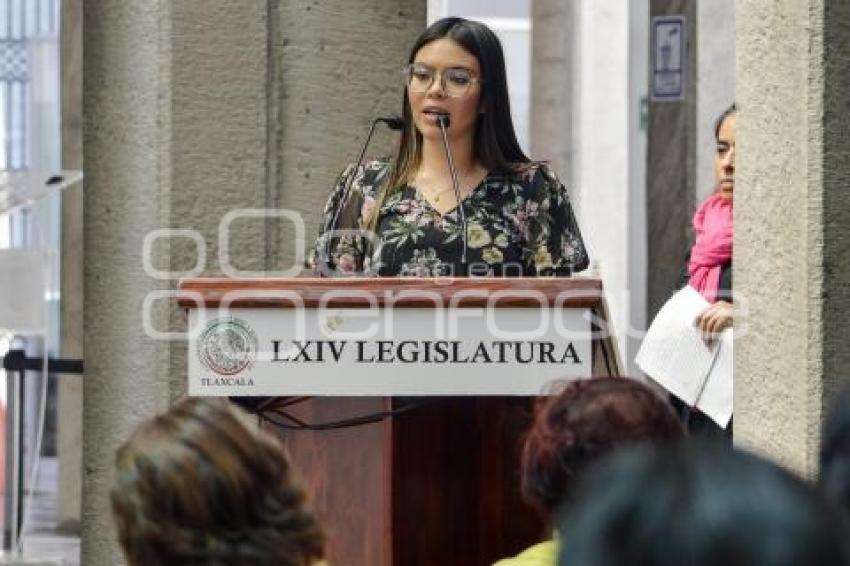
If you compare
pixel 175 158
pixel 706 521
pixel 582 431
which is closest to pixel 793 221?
pixel 582 431

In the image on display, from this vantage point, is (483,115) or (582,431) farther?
(483,115)

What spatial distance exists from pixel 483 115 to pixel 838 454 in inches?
121

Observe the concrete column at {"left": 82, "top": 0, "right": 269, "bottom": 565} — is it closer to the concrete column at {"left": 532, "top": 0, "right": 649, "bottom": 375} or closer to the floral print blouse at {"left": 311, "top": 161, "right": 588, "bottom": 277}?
the floral print blouse at {"left": 311, "top": 161, "right": 588, "bottom": 277}

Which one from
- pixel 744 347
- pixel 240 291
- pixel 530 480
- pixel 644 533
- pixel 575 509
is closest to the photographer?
pixel 644 533

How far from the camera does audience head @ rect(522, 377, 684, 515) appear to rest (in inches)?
131

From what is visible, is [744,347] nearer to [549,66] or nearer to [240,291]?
[240,291]

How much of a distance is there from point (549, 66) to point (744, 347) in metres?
13.7

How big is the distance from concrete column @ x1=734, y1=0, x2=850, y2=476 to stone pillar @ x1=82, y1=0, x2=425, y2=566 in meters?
1.75

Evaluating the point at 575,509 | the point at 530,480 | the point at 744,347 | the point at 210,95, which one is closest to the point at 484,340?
the point at 744,347

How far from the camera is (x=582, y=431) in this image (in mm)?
3363

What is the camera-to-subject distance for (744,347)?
5551 millimetres

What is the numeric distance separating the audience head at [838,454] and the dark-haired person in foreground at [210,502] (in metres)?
0.60

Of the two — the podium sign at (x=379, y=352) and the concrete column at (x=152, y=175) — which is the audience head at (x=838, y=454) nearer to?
the podium sign at (x=379, y=352)

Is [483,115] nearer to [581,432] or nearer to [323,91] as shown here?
[323,91]
